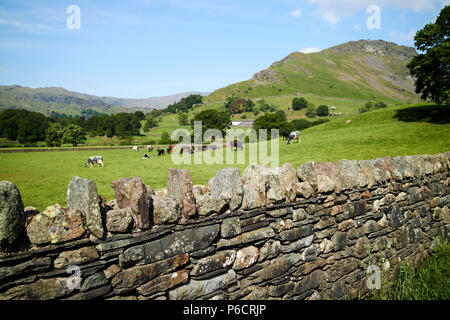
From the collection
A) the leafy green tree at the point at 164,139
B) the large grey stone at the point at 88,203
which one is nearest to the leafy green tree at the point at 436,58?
the large grey stone at the point at 88,203

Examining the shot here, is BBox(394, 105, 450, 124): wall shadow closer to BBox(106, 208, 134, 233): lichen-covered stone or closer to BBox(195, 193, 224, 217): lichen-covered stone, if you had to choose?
BBox(195, 193, 224, 217): lichen-covered stone

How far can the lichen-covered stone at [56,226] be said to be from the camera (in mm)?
2510

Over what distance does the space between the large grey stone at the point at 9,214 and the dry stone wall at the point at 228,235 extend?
0.01 m

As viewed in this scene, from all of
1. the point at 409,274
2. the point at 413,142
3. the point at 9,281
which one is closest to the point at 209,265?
the point at 9,281

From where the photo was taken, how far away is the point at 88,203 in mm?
2791

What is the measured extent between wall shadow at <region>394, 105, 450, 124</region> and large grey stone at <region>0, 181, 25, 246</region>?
32116 millimetres

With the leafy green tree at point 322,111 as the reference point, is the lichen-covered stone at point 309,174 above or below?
below

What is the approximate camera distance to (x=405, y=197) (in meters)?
6.22

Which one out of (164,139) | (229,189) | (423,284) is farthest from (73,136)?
(423,284)

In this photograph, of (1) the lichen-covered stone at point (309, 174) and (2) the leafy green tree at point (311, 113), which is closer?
(1) the lichen-covered stone at point (309, 174)

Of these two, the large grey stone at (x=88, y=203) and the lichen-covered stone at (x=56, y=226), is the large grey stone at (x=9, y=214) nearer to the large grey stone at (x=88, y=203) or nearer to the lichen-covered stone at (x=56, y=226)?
the lichen-covered stone at (x=56, y=226)
